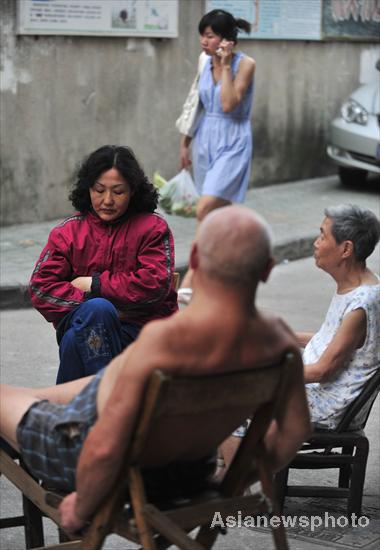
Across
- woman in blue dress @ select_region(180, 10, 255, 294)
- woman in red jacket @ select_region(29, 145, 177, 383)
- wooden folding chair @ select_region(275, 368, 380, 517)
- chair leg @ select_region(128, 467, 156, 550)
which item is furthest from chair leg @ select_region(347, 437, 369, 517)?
woman in blue dress @ select_region(180, 10, 255, 294)

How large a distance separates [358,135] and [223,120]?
391cm

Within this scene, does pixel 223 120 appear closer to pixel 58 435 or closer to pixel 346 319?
pixel 346 319

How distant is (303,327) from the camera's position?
807 centimetres

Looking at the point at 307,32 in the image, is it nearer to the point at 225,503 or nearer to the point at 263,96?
the point at 263,96

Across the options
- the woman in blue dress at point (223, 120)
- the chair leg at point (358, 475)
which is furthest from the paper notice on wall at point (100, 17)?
the chair leg at point (358, 475)

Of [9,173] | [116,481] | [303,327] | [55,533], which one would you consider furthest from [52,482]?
[9,173]

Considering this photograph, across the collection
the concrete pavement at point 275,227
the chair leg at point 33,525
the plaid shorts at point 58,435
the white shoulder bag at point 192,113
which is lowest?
the concrete pavement at point 275,227

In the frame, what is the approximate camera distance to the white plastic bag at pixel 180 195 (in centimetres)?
1023

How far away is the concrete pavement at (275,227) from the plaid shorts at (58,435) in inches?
191

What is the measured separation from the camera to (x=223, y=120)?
931cm

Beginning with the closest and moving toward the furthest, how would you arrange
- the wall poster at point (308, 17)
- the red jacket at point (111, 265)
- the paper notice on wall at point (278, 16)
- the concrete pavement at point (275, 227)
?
the red jacket at point (111, 265) → the concrete pavement at point (275, 227) → the paper notice on wall at point (278, 16) → the wall poster at point (308, 17)

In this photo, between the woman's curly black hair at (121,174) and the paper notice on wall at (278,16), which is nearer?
the woman's curly black hair at (121,174)

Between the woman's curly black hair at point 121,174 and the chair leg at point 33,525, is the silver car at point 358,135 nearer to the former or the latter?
the woman's curly black hair at point 121,174

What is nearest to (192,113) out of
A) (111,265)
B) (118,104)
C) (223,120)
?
(223,120)
